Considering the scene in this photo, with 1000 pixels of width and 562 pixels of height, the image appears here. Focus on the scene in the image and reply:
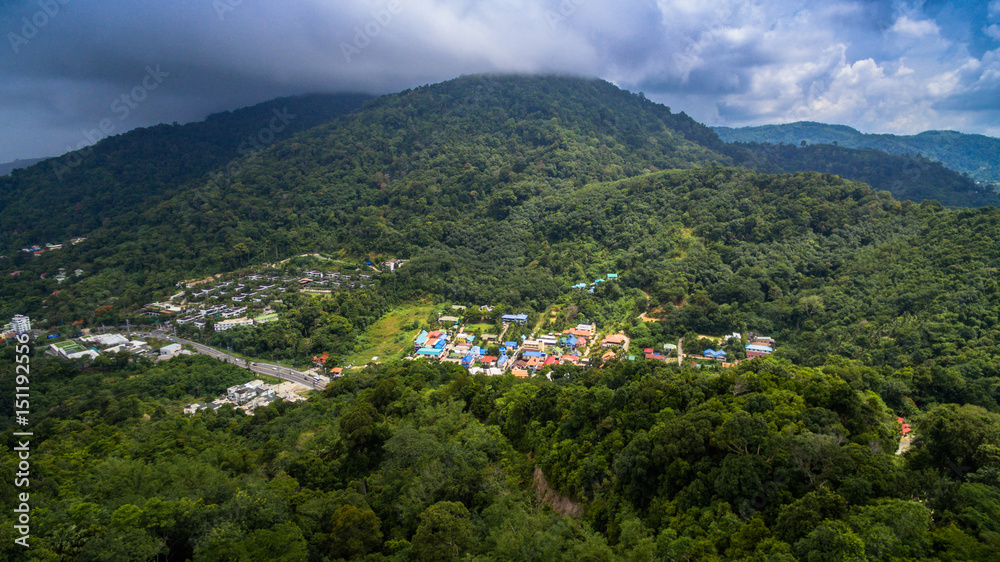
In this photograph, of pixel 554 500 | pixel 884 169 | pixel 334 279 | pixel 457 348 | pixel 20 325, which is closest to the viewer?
pixel 554 500

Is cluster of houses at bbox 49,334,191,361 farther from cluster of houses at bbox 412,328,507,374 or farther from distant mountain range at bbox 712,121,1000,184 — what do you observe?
distant mountain range at bbox 712,121,1000,184

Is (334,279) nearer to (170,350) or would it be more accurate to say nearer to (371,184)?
(170,350)

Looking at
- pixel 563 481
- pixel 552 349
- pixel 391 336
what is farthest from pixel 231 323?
pixel 563 481

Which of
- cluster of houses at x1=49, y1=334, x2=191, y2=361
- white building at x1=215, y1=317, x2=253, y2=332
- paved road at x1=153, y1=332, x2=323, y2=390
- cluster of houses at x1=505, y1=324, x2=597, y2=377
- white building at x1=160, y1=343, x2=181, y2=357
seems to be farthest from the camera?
white building at x1=215, y1=317, x2=253, y2=332

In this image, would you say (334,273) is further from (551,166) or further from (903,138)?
(903,138)

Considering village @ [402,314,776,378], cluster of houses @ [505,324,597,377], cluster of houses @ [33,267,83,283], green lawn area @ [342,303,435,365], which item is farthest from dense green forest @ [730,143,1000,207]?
cluster of houses @ [33,267,83,283]

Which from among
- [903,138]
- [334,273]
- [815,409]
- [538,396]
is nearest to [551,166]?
[334,273]
